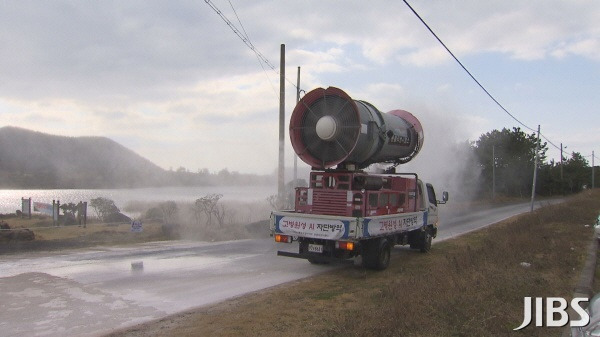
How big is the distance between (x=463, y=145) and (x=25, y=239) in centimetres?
4036

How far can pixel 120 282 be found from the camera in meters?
8.88

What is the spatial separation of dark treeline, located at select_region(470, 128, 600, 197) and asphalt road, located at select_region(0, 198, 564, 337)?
148 ft

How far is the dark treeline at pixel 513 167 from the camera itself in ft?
177

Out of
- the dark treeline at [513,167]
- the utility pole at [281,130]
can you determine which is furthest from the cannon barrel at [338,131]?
the dark treeline at [513,167]

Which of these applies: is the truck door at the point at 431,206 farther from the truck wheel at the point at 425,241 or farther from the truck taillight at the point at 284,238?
the truck taillight at the point at 284,238

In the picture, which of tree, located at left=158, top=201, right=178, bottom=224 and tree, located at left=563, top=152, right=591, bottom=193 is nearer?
tree, located at left=158, top=201, right=178, bottom=224

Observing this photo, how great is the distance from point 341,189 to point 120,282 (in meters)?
4.92

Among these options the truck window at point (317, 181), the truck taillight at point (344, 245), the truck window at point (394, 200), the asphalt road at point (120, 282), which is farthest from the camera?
the truck window at point (394, 200)

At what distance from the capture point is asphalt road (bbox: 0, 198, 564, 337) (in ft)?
21.1

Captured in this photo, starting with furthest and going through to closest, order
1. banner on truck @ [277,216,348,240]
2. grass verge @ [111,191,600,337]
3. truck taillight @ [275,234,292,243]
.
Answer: truck taillight @ [275,234,292,243] < banner on truck @ [277,216,348,240] < grass verge @ [111,191,600,337]

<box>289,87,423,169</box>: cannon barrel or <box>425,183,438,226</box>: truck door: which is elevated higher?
<box>289,87,423,169</box>: cannon barrel

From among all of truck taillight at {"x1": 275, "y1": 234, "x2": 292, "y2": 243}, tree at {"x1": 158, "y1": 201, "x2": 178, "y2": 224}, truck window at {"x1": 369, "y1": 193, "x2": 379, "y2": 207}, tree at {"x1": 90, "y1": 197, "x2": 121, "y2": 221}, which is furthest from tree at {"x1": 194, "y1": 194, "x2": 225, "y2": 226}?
truck window at {"x1": 369, "y1": 193, "x2": 379, "y2": 207}

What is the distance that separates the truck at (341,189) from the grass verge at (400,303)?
0.74 meters

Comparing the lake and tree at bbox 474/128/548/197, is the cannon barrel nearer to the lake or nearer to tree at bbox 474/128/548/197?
the lake
